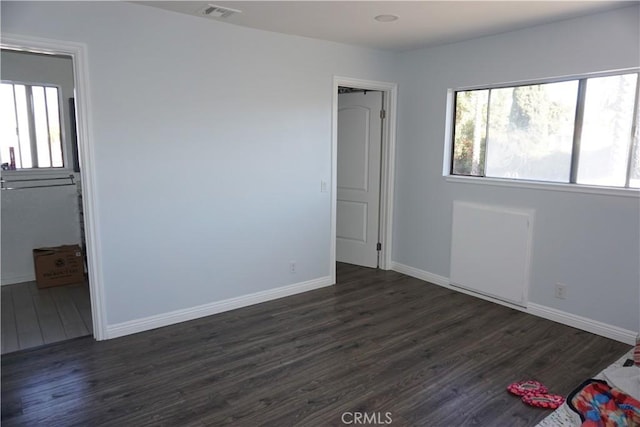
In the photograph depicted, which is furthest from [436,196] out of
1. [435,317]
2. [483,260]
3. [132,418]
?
[132,418]

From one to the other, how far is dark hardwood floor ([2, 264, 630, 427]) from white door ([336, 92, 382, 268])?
1.39 metres

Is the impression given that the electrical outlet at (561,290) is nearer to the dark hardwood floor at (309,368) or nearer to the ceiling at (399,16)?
the dark hardwood floor at (309,368)

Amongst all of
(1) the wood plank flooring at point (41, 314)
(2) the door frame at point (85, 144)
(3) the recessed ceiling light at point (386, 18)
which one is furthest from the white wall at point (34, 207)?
(3) the recessed ceiling light at point (386, 18)

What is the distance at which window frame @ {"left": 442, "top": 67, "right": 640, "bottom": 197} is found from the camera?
10.2 feet

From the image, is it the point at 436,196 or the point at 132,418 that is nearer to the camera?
the point at 132,418

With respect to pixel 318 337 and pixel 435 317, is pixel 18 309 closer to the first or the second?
pixel 318 337

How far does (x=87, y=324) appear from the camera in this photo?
355 centimetres

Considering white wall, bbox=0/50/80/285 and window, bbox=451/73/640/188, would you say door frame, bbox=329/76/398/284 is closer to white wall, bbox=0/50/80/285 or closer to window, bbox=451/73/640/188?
window, bbox=451/73/640/188

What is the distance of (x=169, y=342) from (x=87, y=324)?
33.9 inches

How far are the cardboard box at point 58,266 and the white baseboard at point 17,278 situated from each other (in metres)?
0.28

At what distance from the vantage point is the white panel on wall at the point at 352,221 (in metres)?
5.20

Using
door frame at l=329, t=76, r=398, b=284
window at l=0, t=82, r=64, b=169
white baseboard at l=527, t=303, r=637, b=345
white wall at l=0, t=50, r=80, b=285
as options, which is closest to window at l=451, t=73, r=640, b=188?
door frame at l=329, t=76, r=398, b=284

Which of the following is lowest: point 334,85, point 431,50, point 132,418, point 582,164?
point 132,418

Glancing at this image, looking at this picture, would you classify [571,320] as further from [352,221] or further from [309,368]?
[352,221]
